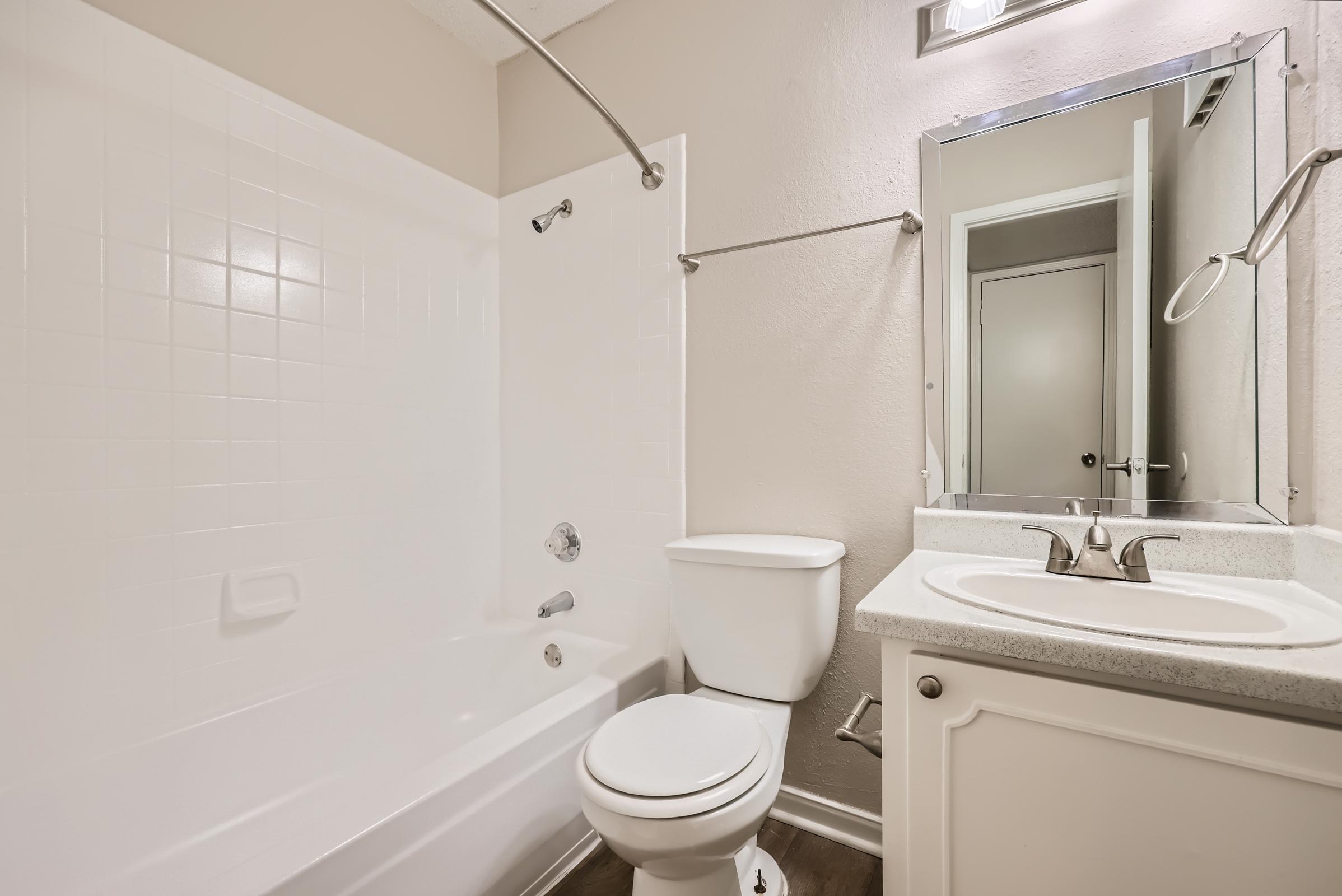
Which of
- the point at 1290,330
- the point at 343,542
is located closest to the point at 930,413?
the point at 1290,330

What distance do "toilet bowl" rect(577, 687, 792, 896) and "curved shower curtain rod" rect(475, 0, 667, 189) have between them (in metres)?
1.42

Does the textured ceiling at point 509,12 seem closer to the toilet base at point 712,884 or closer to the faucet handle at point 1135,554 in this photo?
the faucet handle at point 1135,554

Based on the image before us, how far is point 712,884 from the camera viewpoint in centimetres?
114

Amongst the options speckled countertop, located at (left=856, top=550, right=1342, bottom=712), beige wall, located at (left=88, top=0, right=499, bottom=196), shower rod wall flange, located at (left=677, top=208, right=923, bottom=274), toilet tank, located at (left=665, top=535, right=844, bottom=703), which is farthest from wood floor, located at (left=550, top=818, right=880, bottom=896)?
beige wall, located at (left=88, top=0, right=499, bottom=196)

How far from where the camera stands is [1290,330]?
3.48ft

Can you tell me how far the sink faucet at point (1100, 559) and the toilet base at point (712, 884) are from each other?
814 millimetres

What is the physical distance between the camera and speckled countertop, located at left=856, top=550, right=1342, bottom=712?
658 mm

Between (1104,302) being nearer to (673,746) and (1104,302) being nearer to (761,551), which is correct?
(761,551)

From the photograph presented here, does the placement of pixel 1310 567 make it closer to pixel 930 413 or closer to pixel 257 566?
pixel 930 413

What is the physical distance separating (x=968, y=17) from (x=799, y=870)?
2049 millimetres

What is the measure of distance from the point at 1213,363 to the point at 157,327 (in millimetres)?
2290

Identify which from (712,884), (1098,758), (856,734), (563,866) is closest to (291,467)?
(563,866)

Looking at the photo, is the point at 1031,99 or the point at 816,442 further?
the point at 816,442

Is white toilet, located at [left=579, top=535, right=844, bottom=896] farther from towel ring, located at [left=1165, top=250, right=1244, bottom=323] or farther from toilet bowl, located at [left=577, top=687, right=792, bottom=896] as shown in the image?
towel ring, located at [left=1165, top=250, right=1244, bottom=323]
